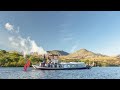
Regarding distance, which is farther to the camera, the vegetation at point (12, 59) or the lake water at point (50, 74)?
the vegetation at point (12, 59)

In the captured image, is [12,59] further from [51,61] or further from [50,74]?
[51,61]

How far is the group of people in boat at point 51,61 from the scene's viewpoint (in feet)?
17.4

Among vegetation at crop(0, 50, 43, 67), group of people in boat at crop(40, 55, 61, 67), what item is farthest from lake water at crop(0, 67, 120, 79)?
group of people in boat at crop(40, 55, 61, 67)

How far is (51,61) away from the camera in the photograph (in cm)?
570

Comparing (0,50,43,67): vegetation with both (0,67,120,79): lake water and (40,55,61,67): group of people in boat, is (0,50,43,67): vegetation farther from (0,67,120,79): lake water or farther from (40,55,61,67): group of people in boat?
(40,55,61,67): group of people in boat

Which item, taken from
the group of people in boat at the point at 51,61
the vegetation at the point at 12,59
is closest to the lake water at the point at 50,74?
the vegetation at the point at 12,59

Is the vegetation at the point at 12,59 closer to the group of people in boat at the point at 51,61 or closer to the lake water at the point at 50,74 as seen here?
the lake water at the point at 50,74

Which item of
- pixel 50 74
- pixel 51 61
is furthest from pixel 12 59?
→ pixel 51 61

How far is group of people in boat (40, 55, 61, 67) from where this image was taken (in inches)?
209

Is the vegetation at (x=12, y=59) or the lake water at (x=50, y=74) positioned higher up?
the vegetation at (x=12, y=59)
